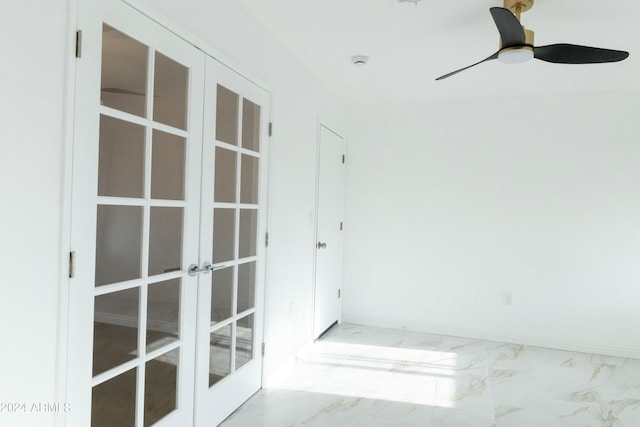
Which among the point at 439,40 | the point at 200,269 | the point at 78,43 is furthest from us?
the point at 439,40

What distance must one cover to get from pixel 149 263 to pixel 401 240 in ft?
10.1

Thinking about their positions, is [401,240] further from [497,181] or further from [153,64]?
[153,64]

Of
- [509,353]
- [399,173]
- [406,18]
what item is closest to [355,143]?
[399,173]

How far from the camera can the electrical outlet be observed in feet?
13.4

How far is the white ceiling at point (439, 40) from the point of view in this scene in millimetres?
2379

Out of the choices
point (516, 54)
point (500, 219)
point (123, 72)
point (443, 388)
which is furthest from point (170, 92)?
point (500, 219)

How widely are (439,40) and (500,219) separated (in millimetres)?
2048

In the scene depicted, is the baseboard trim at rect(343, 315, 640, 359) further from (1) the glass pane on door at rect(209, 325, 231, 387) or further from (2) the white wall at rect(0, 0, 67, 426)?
(2) the white wall at rect(0, 0, 67, 426)

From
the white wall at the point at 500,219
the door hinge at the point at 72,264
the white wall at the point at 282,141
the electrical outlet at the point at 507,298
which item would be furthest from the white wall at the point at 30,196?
the electrical outlet at the point at 507,298

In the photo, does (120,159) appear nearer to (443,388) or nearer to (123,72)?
(123,72)

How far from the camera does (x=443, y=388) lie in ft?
9.88

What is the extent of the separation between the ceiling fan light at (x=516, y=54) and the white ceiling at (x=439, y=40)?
0.29m

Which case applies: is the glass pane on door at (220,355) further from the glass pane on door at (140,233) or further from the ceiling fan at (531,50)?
the ceiling fan at (531,50)

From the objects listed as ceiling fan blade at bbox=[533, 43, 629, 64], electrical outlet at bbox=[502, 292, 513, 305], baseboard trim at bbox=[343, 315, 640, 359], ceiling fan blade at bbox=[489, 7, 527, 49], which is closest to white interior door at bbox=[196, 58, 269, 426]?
ceiling fan blade at bbox=[489, 7, 527, 49]
